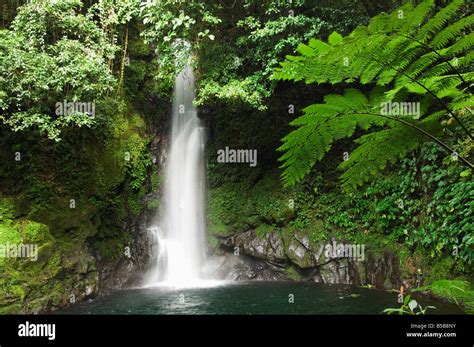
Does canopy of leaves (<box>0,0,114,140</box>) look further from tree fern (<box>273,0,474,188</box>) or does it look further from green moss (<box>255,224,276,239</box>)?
tree fern (<box>273,0,474,188</box>)

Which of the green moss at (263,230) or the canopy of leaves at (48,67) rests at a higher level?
the canopy of leaves at (48,67)

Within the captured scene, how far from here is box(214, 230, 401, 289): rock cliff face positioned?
9.19 m

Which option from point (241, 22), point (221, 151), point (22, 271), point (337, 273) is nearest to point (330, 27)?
point (241, 22)

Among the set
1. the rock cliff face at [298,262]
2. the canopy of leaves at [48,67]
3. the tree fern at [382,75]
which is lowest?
the rock cliff face at [298,262]

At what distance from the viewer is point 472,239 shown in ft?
21.7

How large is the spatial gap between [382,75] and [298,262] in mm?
8504

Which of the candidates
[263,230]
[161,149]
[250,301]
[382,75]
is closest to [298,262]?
[263,230]

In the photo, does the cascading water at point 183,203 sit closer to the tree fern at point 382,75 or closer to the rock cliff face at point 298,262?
the rock cliff face at point 298,262

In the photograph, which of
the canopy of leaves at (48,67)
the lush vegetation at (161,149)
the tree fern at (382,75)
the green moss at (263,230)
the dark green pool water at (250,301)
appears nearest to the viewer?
the tree fern at (382,75)

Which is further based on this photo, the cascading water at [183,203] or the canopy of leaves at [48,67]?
the cascading water at [183,203]

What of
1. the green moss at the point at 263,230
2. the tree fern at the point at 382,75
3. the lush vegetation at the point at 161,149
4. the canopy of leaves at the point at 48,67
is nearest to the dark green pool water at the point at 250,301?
the lush vegetation at the point at 161,149

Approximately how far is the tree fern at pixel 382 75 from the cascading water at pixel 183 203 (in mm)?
8929

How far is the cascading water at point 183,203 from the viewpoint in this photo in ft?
37.7

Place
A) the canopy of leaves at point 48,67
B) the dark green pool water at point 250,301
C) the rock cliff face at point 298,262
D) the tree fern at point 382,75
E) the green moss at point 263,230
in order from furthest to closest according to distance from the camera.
Answer: 1. the green moss at point 263,230
2. the rock cliff face at point 298,262
3. the canopy of leaves at point 48,67
4. the dark green pool water at point 250,301
5. the tree fern at point 382,75
